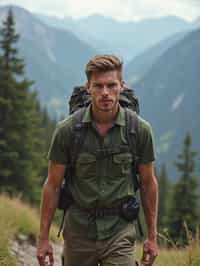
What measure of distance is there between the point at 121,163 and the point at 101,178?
0.19 metres

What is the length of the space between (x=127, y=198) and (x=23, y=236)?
5.68m

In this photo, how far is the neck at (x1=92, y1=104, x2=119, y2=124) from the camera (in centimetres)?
382

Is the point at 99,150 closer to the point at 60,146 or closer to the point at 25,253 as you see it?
the point at 60,146

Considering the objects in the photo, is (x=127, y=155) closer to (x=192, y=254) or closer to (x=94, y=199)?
(x=94, y=199)

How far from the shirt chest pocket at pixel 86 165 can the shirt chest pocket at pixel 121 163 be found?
158mm

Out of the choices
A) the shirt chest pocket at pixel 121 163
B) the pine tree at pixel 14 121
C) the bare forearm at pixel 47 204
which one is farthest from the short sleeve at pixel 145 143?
the pine tree at pixel 14 121

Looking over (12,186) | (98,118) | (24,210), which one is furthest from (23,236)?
(12,186)

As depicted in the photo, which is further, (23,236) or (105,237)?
(23,236)

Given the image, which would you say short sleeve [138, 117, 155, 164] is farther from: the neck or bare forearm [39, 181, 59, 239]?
bare forearm [39, 181, 59, 239]

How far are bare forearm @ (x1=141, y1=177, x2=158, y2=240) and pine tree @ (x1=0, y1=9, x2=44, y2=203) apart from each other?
18839 mm

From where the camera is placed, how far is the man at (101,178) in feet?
12.4

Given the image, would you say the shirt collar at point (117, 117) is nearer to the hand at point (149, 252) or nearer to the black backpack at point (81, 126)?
the black backpack at point (81, 126)

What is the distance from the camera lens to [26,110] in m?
24.0

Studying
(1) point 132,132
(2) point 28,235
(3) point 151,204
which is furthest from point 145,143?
(2) point 28,235
